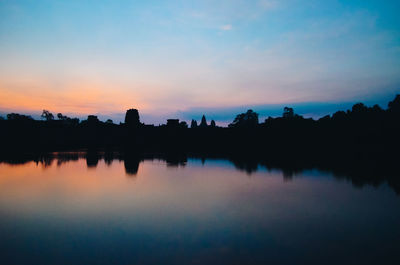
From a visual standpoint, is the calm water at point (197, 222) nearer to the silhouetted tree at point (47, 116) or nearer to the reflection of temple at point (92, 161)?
the reflection of temple at point (92, 161)

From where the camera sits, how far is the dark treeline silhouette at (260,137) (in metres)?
55.0

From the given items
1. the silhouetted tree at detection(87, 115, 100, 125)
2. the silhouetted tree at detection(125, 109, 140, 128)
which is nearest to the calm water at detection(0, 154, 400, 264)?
the silhouetted tree at detection(125, 109, 140, 128)

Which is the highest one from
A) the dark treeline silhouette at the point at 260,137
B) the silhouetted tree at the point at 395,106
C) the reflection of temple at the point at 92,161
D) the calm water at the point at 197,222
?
the silhouetted tree at the point at 395,106

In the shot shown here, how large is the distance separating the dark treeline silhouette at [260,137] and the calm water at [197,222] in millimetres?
26626

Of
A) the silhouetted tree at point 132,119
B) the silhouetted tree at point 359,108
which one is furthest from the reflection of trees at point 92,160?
the silhouetted tree at point 132,119

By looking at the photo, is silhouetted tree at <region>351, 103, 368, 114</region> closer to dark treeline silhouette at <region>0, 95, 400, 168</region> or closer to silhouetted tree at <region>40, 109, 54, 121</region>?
dark treeline silhouette at <region>0, 95, 400, 168</region>

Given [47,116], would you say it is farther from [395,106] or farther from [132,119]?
[395,106]

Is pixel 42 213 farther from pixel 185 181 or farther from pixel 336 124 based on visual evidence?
pixel 336 124

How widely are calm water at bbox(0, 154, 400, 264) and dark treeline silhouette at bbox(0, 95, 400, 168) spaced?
26626 mm

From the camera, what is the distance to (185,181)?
29.3 metres

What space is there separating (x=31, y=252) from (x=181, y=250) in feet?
25.1

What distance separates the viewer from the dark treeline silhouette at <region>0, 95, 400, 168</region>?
54953 millimetres

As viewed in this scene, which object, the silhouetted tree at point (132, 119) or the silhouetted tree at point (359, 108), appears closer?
the silhouetted tree at point (359, 108)

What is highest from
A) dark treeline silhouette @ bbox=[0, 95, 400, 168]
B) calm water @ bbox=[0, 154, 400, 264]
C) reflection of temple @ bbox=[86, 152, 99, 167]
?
dark treeline silhouette @ bbox=[0, 95, 400, 168]
